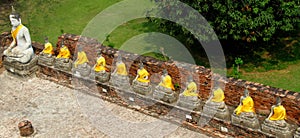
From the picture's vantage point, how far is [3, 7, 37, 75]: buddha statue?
1577 centimetres

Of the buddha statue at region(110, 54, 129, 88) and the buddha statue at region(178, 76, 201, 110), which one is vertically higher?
the buddha statue at region(110, 54, 129, 88)

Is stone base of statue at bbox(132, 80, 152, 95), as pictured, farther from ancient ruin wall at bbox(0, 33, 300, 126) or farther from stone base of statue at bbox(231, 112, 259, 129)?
stone base of statue at bbox(231, 112, 259, 129)

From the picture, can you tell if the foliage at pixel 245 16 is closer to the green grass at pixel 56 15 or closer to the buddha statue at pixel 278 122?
the buddha statue at pixel 278 122

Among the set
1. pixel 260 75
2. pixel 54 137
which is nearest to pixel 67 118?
pixel 54 137

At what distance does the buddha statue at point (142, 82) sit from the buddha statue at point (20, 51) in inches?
183

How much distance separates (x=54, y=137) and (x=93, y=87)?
2308mm

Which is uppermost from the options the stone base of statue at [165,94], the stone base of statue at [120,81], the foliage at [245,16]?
the foliage at [245,16]

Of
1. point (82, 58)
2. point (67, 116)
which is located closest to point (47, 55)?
point (82, 58)

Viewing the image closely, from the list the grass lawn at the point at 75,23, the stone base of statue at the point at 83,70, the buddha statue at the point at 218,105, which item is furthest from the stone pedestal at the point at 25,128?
the grass lawn at the point at 75,23

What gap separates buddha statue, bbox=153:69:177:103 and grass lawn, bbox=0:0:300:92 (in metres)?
7.17

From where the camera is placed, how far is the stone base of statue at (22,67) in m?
15.9

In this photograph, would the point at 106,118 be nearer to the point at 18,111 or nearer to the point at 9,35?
the point at 18,111

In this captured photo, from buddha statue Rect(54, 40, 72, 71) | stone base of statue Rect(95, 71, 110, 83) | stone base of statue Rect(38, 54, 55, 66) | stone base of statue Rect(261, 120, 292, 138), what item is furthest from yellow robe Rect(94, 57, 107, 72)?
stone base of statue Rect(261, 120, 292, 138)

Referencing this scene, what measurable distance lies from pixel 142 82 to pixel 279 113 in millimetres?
4324
